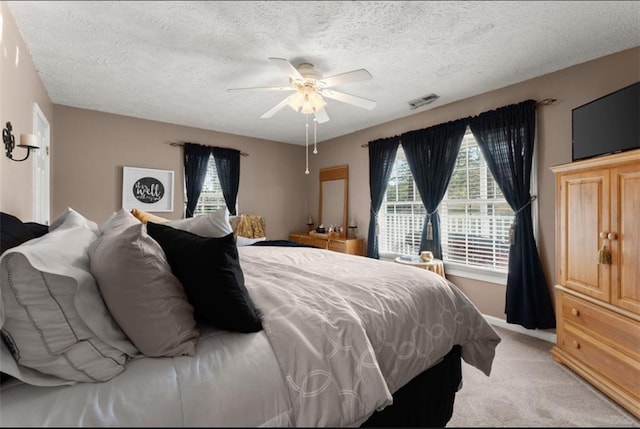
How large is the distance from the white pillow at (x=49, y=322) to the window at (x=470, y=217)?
3.33m

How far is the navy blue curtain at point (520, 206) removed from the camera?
2680mm

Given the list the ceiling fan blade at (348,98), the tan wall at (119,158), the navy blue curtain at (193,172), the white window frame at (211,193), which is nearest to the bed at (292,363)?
the ceiling fan blade at (348,98)

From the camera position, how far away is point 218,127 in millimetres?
4363

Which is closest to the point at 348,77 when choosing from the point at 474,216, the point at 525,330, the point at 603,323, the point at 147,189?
the point at 474,216

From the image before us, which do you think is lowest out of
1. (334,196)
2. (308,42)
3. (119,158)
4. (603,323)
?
(603,323)

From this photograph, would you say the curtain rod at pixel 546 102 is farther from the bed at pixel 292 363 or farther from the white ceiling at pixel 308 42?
the bed at pixel 292 363

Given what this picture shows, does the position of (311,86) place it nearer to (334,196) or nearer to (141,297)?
(141,297)

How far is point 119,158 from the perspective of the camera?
3.82 m

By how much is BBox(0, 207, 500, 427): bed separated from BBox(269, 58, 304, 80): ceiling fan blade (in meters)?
1.39

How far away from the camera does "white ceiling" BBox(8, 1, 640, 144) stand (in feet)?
5.87

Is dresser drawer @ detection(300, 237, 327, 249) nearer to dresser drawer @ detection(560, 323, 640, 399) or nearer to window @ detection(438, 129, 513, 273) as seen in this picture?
window @ detection(438, 129, 513, 273)

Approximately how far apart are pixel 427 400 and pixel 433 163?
2693 millimetres

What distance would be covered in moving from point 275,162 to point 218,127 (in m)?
1.17

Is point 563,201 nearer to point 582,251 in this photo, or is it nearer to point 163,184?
point 582,251
